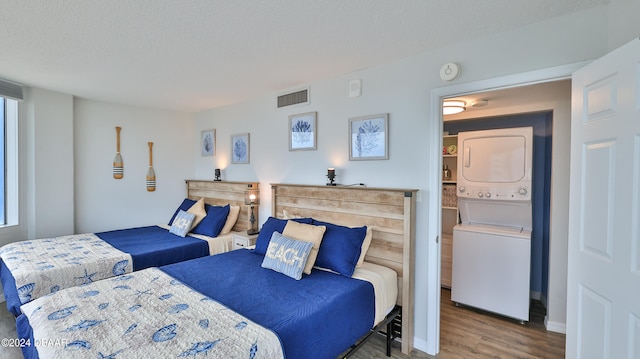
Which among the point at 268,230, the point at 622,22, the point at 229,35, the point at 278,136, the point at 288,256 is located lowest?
the point at 288,256

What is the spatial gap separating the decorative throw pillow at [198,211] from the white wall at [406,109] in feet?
2.63

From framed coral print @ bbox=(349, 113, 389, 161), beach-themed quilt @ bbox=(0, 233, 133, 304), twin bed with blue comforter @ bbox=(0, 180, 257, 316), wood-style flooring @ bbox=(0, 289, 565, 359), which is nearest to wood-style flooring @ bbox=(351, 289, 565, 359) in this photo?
wood-style flooring @ bbox=(0, 289, 565, 359)

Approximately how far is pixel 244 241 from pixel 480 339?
255 centimetres

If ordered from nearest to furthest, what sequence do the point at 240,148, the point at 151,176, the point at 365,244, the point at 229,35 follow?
1. the point at 229,35
2. the point at 365,244
3. the point at 240,148
4. the point at 151,176

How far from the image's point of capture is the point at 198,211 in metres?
3.99

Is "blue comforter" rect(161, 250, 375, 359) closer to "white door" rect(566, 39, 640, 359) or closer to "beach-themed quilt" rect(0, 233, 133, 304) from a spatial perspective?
"beach-themed quilt" rect(0, 233, 133, 304)

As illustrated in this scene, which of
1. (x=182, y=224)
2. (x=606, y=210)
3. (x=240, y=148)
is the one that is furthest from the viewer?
(x=240, y=148)

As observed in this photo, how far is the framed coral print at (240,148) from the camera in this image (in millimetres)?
4051

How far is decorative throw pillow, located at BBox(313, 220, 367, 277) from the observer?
2363 mm

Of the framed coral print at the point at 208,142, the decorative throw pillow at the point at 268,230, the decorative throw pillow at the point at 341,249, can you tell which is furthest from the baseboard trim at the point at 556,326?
the framed coral print at the point at 208,142

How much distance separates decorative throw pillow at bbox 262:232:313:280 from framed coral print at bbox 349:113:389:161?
99 cm

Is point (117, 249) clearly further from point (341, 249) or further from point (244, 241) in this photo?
point (341, 249)

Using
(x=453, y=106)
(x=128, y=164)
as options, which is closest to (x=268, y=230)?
(x=453, y=106)

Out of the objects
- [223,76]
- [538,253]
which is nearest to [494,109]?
[538,253]
